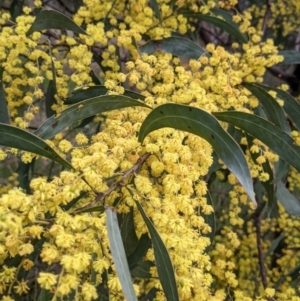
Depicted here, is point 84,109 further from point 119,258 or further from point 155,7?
point 155,7

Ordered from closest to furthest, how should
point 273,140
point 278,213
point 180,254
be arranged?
point 180,254 → point 273,140 → point 278,213

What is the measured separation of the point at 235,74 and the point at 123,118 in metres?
0.43

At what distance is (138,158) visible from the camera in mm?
1123

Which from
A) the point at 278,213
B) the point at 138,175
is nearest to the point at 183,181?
the point at 138,175

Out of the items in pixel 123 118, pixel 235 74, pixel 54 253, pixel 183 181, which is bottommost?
pixel 54 253

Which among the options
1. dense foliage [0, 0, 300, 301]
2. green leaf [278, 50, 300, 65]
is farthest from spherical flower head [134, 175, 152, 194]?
green leaf [278, 50, 300, 65]

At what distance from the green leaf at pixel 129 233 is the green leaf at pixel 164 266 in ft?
0.75

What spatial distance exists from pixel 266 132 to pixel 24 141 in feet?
1.92

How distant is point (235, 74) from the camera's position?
1.51 m

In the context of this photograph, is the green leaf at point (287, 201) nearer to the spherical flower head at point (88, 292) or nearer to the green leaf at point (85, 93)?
the green leaf at point (85, 93)

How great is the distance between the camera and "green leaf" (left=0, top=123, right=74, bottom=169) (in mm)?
1033

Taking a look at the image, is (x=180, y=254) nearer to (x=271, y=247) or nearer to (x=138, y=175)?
(x=138, y=175)

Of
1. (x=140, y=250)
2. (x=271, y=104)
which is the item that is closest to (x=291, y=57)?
(x=271, y=104)

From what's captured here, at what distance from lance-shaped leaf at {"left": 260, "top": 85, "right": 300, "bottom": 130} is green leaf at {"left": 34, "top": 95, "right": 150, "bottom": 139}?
72 cm
